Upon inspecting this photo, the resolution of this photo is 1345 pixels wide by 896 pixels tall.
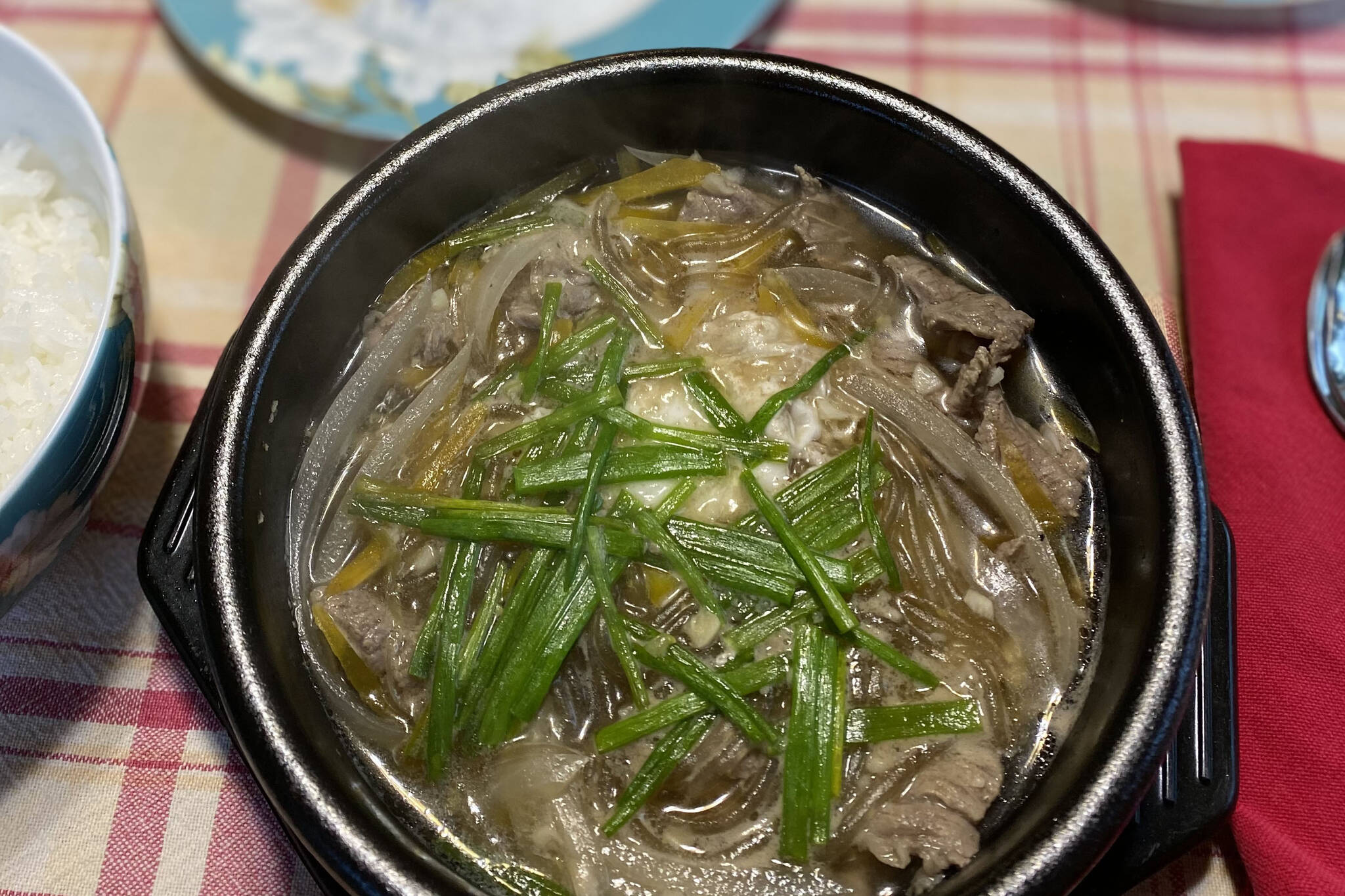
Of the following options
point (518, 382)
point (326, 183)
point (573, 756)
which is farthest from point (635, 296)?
point (326, 183)

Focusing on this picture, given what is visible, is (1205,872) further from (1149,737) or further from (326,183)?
(326,183)

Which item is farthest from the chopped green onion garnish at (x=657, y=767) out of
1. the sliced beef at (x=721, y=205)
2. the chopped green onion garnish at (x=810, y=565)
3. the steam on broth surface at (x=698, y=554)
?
the sliced beef at (x=721, y=205)

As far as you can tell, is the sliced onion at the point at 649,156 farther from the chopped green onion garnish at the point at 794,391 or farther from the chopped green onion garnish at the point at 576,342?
the chopped green onion garnish at the point at 794,391

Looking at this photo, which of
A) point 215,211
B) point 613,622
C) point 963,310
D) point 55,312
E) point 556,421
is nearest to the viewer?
point 613,622

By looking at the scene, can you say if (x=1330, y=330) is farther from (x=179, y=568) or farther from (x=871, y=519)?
(x=179, y=568)

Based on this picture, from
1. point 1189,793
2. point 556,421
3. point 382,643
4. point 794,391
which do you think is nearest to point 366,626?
point 382,643

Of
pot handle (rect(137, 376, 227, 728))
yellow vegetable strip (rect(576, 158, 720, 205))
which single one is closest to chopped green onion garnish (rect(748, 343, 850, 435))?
yellow vegetable strip (rect(576, 158, 720, 205))
